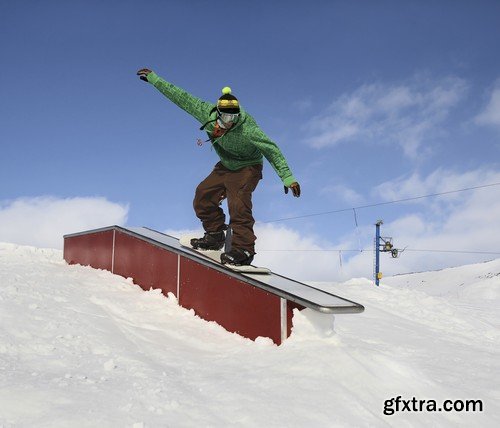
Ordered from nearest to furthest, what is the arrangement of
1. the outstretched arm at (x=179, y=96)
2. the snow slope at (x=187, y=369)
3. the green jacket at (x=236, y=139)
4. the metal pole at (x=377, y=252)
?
the snow slope at (x=187, y=369) < the green jacket at (x=236, y=139) < the outstretched arm at (x=179, y=96) < the metal pole at (x=377, y=252)

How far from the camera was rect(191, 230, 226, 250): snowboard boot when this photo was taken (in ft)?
17.3

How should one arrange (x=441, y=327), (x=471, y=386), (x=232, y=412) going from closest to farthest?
(x=232, y=412) → (x=471, y=386) → (x=441, y=327)

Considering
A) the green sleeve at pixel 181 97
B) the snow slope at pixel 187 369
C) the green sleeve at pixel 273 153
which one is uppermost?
the green sleeve at pixel 181 97

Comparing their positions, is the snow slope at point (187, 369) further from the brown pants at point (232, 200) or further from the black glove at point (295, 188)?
the black glove at point (295, 188)

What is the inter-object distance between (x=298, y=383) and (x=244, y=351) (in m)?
0.90

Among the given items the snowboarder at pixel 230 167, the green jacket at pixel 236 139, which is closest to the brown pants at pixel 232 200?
the snowboarder at pixel 230 167

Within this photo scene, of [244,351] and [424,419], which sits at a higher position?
[244,351]

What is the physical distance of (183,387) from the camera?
265 centimetres

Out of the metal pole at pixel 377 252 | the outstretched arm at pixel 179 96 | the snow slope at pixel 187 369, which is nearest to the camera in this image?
the snow slope at pixel 187 369

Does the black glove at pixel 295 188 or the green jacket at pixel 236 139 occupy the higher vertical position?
the green jacket at pixel 236 139

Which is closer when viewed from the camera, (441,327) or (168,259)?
(168,259)

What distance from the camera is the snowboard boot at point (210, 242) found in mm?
5258

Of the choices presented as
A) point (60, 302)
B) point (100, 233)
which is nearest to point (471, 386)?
point (60, 302)

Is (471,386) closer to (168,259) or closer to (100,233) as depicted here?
(168,259)
